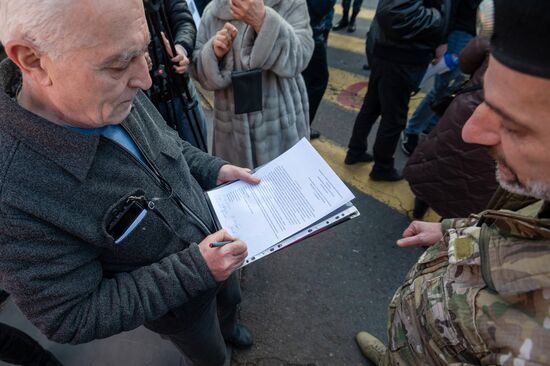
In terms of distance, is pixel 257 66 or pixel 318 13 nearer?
pixel 257 66

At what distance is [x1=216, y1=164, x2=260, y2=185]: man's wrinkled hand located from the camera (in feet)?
5.03

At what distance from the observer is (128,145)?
110cm

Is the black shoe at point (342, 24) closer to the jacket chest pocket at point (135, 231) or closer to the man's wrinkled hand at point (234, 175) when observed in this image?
the man's wrinkled hand at point (234, 175)

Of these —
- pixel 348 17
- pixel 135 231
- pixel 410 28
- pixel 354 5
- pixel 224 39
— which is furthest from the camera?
pixel 348 17

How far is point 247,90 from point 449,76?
7.12 feet

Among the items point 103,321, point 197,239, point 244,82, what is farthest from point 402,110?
point 103,321

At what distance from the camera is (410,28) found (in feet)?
7.42

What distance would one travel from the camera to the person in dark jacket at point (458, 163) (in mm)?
1849

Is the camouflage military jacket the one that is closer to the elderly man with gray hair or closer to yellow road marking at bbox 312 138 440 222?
the elderly man with gray hair

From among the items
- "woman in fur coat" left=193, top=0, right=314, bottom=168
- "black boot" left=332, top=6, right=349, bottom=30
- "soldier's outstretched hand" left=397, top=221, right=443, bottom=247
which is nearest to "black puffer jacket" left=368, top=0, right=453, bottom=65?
"woman in fur coat" left=193, top=0, right=314, bottom=168

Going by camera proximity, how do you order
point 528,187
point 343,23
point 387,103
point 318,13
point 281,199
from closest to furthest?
point 528,187
point 281,199
point 387,103
point 318,13
point 343,23

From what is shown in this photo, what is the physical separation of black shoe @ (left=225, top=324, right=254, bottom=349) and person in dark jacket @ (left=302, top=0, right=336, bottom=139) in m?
2.08

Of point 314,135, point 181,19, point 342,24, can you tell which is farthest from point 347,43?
point 181,19

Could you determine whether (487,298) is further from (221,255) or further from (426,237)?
(221,255)
